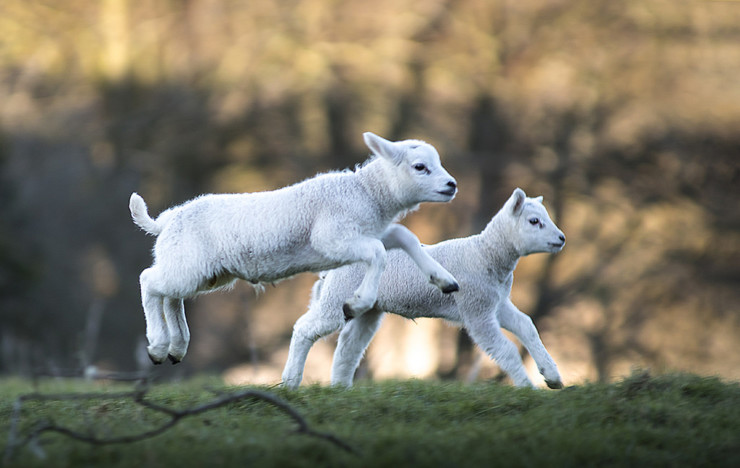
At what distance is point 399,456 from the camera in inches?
166

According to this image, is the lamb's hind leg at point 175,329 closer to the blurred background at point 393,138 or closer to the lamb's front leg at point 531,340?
the lamb's front leg at point 531,340

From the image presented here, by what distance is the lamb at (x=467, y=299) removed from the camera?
6957mm

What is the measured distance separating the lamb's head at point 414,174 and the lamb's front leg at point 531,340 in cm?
166

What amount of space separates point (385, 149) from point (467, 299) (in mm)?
1778

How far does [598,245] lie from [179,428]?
1046 cm

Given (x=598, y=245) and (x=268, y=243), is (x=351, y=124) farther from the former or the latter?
(x=268, y=243)

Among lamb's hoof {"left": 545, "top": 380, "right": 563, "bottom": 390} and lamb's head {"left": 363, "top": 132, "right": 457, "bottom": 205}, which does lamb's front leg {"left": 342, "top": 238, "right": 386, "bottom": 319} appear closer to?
lamb's head {"left": 363, "top": 132, "right": 457, "bottom": 205}

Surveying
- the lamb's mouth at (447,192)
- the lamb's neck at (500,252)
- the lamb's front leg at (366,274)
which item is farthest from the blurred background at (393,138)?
the lamb's front leg at (366,274)

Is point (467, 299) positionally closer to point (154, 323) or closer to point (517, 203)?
point (517, 203)

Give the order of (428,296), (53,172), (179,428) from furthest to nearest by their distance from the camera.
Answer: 1. (53,172)
2. (428,296)
3. (179,428)

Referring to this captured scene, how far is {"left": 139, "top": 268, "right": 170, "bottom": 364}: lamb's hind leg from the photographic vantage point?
619 cm

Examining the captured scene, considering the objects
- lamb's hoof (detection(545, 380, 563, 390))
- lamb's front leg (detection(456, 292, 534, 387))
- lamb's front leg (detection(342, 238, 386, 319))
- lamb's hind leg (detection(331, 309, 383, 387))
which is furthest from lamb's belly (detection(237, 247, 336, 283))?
lamb's hoof (detection(545, 380, 563, 390))

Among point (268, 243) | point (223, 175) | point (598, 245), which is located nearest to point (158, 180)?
point (223, 175)

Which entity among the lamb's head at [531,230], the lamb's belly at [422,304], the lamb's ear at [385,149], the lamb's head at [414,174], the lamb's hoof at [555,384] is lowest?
the lamb's hoof at [555,384]
